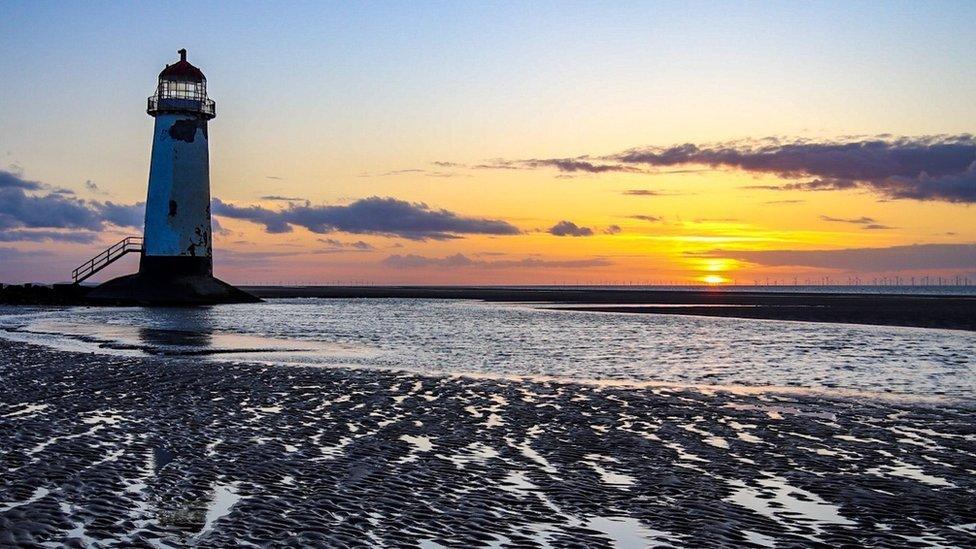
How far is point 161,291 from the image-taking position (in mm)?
64500

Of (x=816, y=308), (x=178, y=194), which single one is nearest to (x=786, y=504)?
(x=178, y=194)

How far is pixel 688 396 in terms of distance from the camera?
1866 cm

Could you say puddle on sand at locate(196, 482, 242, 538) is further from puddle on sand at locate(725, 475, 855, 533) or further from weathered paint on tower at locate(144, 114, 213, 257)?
weathered paint on tower at locate(144, 114, 213, 257)

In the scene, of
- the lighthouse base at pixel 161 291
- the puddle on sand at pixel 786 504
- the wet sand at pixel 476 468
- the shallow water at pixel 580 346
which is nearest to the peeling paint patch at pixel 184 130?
the lighthouse base at pixel 161 291

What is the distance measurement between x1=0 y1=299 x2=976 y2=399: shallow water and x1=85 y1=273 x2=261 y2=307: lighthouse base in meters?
13.7

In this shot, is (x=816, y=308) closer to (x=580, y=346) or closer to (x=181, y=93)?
(x=580, y=346)

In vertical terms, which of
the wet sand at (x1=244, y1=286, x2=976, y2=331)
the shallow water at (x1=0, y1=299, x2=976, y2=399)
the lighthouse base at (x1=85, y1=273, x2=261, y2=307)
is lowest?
the shallow water at (x1=0, y1=299, x2=976, y2=399)

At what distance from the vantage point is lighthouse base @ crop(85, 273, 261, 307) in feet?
212

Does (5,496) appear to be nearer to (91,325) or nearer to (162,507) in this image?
(162,507)

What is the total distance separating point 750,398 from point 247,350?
17493 mm

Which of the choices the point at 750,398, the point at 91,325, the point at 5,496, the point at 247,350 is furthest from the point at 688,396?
the point at 91,325

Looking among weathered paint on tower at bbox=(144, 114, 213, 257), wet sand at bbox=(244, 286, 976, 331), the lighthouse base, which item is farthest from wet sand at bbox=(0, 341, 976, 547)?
the lighthouse base

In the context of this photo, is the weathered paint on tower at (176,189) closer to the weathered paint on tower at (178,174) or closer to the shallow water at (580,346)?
the weathered paint on tower at (178,174)

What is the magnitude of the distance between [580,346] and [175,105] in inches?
1698
